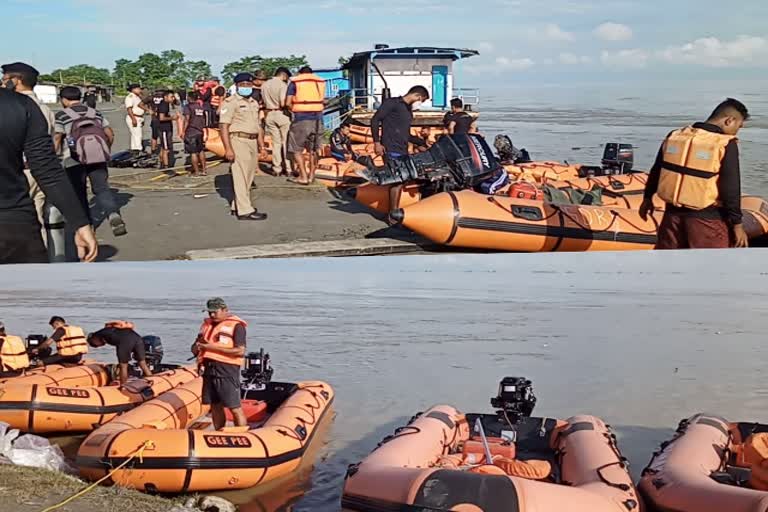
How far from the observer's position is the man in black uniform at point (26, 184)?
128 centimetres

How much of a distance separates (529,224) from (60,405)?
2109 mm

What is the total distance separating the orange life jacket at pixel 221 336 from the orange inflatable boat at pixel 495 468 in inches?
24.7

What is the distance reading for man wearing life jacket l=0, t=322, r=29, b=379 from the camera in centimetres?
360

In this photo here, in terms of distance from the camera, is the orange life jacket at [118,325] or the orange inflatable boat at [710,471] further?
the orange life jacket at [118,325]

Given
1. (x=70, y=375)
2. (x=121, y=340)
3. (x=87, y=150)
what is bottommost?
(x=70, y=375)

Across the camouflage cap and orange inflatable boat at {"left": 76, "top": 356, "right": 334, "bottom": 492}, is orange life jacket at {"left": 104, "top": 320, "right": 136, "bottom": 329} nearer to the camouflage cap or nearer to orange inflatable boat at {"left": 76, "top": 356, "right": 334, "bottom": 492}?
orange inflatable boat at {"left": 76, "top": 356, "right": 334, "bottom": 492}

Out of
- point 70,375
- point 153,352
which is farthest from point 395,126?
point 70,375

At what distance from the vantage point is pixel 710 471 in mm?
2506

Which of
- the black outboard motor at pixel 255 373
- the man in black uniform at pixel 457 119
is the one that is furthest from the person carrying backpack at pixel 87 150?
the black outboard motor at pixel 255 373

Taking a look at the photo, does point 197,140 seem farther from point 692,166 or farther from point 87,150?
point 692,166

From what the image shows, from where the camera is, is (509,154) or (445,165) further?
(509,154)

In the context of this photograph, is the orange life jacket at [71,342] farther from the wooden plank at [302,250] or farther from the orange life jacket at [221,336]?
the wooden plank at [302,250]

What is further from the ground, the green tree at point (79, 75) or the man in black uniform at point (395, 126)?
the green tree at point (79, 75)

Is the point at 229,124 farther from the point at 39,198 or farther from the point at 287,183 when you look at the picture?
the point at 39,198
